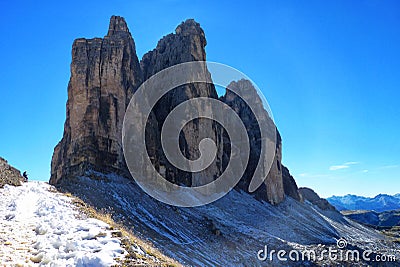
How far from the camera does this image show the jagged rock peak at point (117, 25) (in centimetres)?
5111

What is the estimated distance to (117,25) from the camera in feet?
168

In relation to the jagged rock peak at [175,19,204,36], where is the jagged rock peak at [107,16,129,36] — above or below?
below

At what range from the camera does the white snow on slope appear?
10773 mm

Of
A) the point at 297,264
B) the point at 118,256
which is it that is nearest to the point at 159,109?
the point at 297,264

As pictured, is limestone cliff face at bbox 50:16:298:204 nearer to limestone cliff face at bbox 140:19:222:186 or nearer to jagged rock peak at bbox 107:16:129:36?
jagged rock peak at bbox 107:16:129:36

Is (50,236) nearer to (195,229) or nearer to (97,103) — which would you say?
(195,229)

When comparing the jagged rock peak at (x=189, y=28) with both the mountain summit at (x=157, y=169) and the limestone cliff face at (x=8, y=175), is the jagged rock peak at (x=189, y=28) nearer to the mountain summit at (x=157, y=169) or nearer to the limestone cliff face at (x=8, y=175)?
the mountain summit at (x=157, y=169)

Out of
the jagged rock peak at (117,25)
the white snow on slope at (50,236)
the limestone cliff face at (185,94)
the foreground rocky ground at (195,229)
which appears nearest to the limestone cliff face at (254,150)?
the limestone cliff face at (185,94)

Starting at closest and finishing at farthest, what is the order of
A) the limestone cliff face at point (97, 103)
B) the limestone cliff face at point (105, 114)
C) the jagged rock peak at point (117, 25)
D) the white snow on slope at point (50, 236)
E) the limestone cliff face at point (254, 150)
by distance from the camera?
the white snow on slope at point (50, 236) < the limestone cliff face at point (97, 103) < the limestone cliff face at point (105, 114) < the jagged rock peak at point (117, 25) < the limestone cliff face at point (254, 150)

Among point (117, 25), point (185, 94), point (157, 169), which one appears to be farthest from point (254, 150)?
point (117, 25)

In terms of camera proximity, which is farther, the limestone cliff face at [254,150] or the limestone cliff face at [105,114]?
the limestone cliff face at [254,150]

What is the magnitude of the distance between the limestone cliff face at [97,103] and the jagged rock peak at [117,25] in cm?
504

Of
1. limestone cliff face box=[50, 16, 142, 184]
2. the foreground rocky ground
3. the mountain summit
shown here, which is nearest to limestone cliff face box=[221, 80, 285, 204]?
the mountain summit

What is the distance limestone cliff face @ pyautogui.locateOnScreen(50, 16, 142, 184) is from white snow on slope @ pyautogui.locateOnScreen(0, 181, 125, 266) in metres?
20.1
